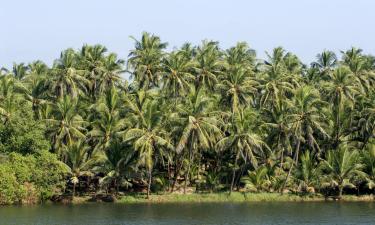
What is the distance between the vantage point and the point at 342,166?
58938 mm

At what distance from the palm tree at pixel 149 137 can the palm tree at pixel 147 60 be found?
1455 centimetres

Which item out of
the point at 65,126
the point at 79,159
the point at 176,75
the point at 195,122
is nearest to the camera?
the point at 195,122

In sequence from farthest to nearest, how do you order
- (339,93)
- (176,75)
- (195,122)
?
(176,75) < (339,93) < (195,122)

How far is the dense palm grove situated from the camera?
5584 centimetres

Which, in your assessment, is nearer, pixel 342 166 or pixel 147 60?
pixel 342 166

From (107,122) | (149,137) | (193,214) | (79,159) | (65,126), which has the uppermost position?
(107,122)

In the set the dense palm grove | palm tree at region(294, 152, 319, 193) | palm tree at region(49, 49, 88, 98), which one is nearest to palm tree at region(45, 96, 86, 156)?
the dense palm grove

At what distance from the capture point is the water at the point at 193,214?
4200 centimetres

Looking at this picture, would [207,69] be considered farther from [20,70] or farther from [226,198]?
[20,70]

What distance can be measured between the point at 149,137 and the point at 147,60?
62.0ft

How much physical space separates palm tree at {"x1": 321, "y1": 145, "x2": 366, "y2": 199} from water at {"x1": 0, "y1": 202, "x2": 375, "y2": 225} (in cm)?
392

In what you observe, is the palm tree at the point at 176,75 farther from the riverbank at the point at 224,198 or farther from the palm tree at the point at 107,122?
the riverbank at the point at 224,198

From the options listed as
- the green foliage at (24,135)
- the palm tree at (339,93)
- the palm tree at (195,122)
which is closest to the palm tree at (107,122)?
the green foliage at (24,135)

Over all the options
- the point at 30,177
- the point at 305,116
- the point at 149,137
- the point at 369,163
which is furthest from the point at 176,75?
the point at 369,163
